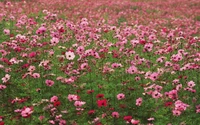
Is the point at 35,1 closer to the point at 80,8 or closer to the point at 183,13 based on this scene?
the point at 80,8

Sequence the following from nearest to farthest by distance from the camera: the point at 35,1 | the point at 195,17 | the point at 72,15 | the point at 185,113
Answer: the point at 185,113
the point at 72,15
the point at 195,17
the point at 35,1

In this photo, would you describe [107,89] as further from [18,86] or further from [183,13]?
[183,13]

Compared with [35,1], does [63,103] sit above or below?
below

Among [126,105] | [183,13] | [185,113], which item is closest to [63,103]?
[126,105]

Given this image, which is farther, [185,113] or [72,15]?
[72,15]

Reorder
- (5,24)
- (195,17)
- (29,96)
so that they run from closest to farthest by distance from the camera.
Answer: (29,96) → (5,24) → (195,17)

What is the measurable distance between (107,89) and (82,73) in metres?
0.99

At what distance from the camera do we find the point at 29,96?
24.4 ft

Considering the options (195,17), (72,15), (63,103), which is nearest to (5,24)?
(72,15)

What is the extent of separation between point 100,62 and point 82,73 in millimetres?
909

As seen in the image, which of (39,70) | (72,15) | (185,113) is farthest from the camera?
(72,15)

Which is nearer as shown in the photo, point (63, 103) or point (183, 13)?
point (63, 103)

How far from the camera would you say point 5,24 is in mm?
12898

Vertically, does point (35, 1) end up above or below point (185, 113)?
above
